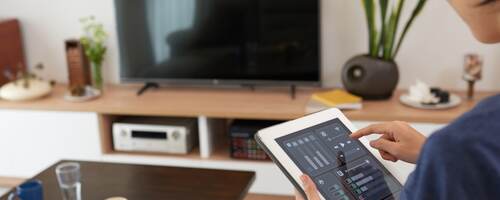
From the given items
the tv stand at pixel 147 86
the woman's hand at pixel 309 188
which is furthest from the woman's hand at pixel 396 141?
the tv stand at pixel 147 86

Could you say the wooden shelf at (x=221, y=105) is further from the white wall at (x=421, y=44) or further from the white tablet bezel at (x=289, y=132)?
the white tablet bezel at (x=289, y=132)

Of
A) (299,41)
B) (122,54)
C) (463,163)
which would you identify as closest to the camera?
(463,163)

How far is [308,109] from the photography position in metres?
2.54

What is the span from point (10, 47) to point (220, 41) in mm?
1168

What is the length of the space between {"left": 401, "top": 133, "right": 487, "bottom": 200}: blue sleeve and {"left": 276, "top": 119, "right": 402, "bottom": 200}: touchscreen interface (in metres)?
0.39

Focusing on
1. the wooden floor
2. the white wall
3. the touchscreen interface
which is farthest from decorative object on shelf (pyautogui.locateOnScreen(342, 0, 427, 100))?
the touchscreen interface

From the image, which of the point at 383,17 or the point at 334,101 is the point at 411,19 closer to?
the point at 383,17

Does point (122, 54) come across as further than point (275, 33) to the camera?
Yes

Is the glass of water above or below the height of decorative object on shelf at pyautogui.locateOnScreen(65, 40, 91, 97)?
below

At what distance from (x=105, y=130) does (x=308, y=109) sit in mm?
974

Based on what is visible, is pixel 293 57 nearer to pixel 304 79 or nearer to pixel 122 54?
pixel 304 79

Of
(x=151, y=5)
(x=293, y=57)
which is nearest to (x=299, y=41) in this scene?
(x=293, y=57)

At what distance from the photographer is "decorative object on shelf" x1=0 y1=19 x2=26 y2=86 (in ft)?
10.1

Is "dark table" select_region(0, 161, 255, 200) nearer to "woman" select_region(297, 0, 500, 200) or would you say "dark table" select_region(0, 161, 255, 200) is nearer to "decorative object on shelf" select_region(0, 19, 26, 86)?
"woman" select_region(297, 0, 500, 200)
